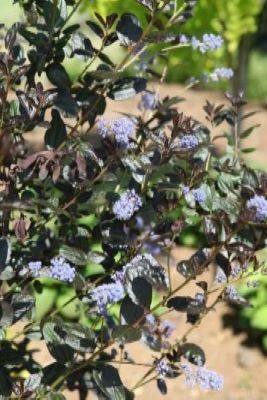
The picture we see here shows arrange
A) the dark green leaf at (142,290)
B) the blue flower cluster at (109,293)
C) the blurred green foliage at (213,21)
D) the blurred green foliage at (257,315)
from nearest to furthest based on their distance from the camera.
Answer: the blue flower cluster at (109,293)
the dark green leaf at (142,290)
the blurred green foliage at (213,21)
the blurred green foliage at (257,315)

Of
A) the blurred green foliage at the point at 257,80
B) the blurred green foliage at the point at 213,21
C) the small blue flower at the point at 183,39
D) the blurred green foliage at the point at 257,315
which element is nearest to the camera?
the small blue flower at the point at 183,39

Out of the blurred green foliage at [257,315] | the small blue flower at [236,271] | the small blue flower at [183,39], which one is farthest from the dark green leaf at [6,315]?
the blurred green foliage at [257,315]

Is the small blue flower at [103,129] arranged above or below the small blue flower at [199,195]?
above

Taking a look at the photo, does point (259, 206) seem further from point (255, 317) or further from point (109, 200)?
point (255, 317)

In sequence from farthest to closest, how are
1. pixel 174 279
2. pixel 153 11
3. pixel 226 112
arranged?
pixel 174 279 < pixel 226 112 < pixel 153 11

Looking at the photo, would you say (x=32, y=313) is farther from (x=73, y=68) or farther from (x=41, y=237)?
(x=73, y=68)

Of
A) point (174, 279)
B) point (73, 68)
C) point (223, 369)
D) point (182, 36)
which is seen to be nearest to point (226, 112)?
point (182, 36)

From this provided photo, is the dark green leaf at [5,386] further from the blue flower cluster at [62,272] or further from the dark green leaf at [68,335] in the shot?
the blue flower cluster at [62,272]

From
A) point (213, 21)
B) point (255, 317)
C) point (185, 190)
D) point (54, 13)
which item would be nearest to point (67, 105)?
point (54, 13)
